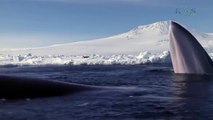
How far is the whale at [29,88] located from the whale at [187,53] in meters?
10.7

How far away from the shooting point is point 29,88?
14.3 metres

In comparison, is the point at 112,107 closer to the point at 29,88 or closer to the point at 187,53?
the point at 29,88

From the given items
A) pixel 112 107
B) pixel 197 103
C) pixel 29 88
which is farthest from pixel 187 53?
pixel 112 107

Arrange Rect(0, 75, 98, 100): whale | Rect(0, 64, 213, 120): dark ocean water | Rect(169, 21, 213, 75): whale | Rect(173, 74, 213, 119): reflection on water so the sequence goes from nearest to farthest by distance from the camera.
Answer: Rect(0, 64, 213, 120): dark ocean water, Rect(173, 74, 213, 119): reflection on water, Rect(0, 75, 98, 100): whale, Rect(169, 21, 213, 75): whale

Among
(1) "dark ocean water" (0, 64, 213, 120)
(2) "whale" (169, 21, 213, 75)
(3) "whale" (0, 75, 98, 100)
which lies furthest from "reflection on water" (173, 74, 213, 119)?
(2) "whale" (169, 21, 213, 75)

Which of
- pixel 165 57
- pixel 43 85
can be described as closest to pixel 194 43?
pixel 43 85

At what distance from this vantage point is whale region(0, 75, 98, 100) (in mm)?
13742

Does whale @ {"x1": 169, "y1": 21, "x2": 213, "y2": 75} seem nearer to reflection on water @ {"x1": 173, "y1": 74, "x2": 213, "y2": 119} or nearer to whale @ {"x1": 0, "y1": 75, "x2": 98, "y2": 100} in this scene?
reflection on water @ {"x1": 173, "y1": 74, "x2": 213, "y2": 119}

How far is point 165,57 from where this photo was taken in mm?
75688

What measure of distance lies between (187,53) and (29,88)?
13135 mm

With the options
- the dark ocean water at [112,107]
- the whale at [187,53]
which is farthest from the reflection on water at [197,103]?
the whale at [187,53]

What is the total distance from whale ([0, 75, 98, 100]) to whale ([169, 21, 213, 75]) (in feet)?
35.0

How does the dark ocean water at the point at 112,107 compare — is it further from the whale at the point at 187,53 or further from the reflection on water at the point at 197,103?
the whale at the point at 187,53

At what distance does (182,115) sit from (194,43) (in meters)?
14.2
